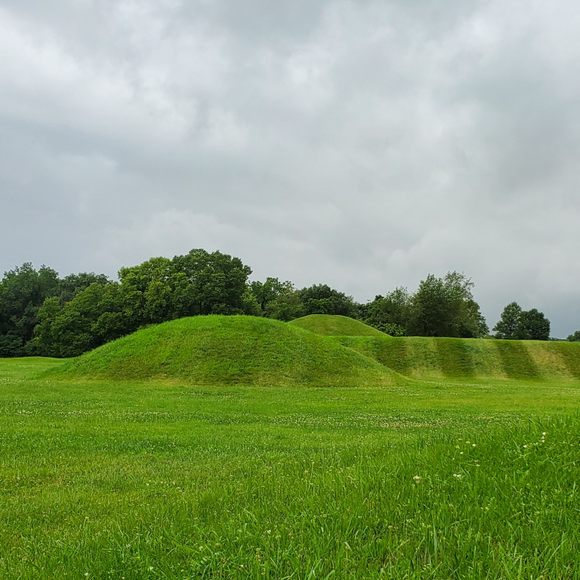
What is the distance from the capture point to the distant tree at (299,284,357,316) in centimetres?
13675

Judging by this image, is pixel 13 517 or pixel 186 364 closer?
pixel 13 517

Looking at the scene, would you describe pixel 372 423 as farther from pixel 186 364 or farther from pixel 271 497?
pixel 186 364

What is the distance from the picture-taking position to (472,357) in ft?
208

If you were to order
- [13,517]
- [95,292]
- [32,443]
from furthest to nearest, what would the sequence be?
[95,292] < [32,443] < [13,517]

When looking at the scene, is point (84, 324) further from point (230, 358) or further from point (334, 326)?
point (230, 358)

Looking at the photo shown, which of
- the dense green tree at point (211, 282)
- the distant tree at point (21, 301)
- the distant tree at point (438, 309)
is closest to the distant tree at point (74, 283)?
the distant tree at point (21, 301)

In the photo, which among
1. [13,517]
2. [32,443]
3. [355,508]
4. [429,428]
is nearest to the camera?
[355,508]

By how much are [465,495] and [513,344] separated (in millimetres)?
68535

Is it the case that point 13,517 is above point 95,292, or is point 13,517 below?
below

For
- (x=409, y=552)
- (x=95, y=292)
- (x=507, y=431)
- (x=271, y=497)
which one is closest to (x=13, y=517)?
(x=271, y=497)

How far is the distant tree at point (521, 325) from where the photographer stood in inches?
5699

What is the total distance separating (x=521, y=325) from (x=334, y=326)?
268 ft

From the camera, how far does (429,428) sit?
52.9 ft

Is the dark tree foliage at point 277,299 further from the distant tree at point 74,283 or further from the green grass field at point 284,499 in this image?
the green grass field at point 284,499
